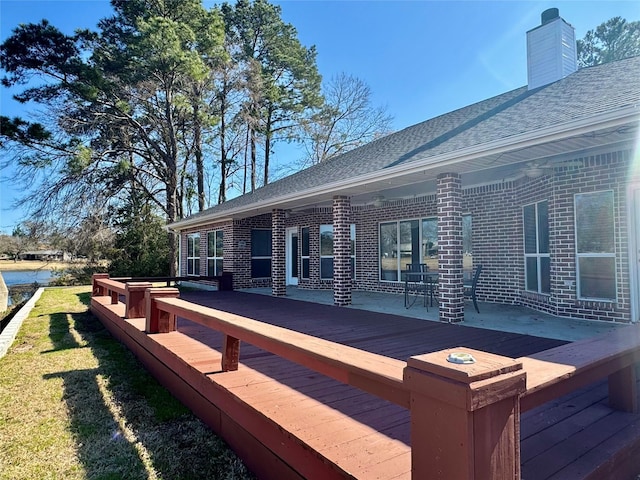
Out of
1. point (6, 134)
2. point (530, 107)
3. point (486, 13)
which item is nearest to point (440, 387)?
point (530, 107)

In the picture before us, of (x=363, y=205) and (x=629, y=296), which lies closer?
(x=629, y=296)

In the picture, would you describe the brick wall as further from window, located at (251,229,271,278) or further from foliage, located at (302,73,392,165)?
foliage, located at (302,73,392,165)

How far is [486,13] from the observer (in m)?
10.4

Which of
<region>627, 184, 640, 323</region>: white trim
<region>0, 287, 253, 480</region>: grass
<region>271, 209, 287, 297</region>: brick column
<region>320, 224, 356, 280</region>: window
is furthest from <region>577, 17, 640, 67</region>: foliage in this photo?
<region>0, 287, 253, 480</region>: grass

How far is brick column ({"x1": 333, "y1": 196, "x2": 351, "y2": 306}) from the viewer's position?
8500 mm

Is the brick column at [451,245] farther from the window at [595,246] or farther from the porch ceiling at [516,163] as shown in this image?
the window at [595,246]

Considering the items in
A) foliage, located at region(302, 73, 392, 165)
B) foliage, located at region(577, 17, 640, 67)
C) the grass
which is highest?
foliage, located at region(577, 17, 640, 67)

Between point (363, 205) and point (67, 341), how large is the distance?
7.90m

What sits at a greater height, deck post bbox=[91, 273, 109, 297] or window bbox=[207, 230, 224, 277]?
window bbox=[207, 230, 224, 277]

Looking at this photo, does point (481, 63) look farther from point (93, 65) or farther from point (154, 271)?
point (154, 271)

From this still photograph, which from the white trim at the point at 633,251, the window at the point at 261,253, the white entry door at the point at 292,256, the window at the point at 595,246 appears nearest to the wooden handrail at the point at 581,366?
the white trim at the point at 633,251

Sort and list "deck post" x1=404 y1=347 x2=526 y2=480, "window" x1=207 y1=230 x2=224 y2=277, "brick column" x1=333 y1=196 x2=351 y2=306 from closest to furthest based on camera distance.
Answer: "deck post" x1=404 y1=347 x2=526 y2=480
"brick column" x1=333 y1=196 x2=351 y2=306
"window" x1=207 y1=230 x2=224 y2=277

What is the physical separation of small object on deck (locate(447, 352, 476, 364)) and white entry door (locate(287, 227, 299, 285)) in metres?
12.2

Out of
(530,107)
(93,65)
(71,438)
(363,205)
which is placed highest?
(93,65)
